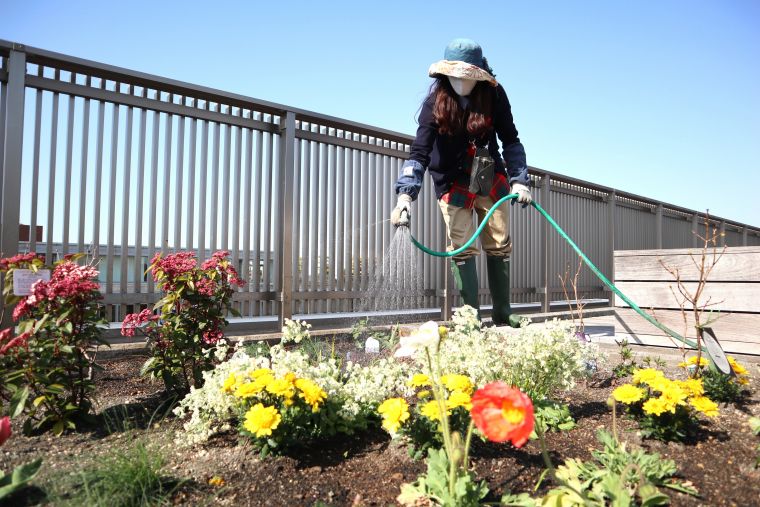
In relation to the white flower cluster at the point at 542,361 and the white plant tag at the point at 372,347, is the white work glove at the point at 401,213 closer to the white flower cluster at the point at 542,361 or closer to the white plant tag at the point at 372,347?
the white plant tag at the point at 372,347

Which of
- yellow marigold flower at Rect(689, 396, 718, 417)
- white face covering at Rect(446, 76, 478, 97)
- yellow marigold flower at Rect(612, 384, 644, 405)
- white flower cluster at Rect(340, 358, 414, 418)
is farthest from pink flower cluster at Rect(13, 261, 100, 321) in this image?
white face covering at Rect(446, 76, 478, 97)

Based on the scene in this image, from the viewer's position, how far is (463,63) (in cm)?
369

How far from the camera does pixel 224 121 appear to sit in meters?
4.58

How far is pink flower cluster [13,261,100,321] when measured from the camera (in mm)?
2242

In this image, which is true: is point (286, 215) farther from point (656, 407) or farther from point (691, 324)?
point (656, 407)

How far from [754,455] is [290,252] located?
3823 millimetres

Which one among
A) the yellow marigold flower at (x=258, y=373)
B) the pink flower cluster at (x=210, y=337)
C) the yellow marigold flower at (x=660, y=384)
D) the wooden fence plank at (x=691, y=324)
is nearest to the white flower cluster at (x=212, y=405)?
the yellow marigold flower at (x=258, y=373)

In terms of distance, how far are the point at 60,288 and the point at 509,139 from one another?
10.7ft

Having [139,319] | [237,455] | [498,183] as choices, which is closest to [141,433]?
[237,455]

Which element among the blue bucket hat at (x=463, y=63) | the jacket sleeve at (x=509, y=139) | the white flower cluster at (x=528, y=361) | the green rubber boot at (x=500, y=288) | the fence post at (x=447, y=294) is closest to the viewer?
the white flower cluster at (x=528, y=361)

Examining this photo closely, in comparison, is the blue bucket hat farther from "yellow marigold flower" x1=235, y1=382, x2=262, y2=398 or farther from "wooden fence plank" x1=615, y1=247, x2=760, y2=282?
"yellow marigold flower" x1=235, y1=382, x2=262, y2=398

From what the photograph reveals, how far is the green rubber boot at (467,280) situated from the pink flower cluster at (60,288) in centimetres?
264

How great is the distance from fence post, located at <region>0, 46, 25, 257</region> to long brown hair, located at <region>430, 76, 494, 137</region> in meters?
2.94

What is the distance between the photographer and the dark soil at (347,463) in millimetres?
1629
